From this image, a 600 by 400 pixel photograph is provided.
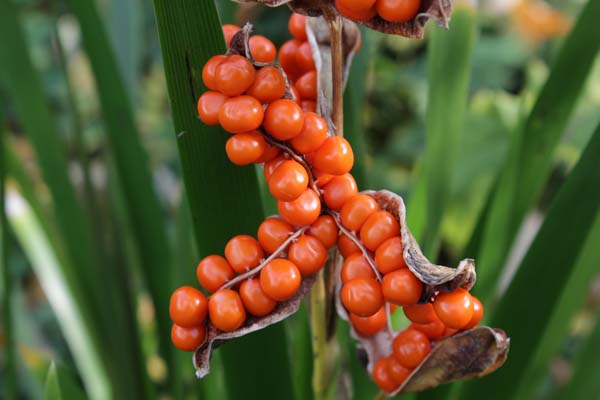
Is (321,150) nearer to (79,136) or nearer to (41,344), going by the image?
(79,136)

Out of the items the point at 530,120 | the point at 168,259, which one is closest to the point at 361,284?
the point at 530,120

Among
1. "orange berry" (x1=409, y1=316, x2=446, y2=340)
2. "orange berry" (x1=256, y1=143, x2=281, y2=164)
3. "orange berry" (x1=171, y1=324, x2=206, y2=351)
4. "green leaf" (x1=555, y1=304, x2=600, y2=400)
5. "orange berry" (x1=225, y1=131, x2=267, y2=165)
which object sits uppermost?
"orange berry" (x1=225, y1=131, x2=267, y2=165)

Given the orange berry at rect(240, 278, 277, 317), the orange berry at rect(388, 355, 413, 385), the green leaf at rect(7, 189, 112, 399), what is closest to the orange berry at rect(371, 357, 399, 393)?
the orange berry at rect(388, 355, 413, 385)

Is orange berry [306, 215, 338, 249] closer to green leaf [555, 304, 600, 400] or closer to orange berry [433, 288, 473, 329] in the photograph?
orange berry [433, 288, 473, 329]

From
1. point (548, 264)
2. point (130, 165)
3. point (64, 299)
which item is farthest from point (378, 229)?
point (64, 299)

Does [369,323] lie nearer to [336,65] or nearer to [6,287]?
[336,65]
